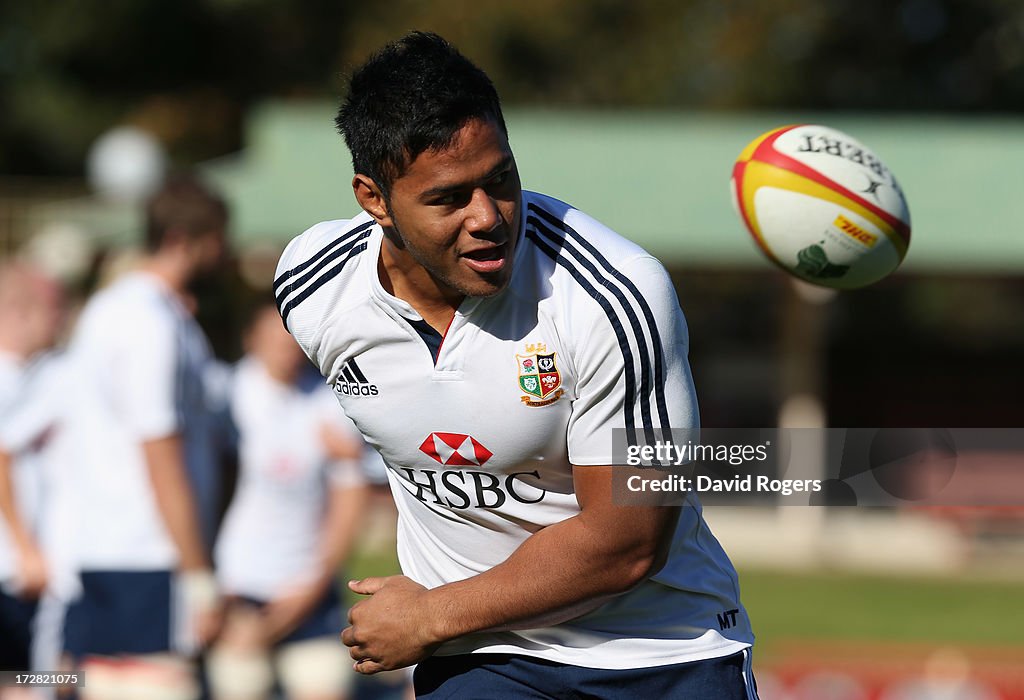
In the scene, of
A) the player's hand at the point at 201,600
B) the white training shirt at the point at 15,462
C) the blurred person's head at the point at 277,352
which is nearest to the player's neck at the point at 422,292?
the player's hand at the point at 201,600

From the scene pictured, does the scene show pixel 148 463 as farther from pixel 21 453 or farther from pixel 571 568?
pixel 571 568

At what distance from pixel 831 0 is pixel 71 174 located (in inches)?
712

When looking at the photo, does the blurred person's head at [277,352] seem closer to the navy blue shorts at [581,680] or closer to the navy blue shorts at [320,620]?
the navy blue shorts at [320,620]

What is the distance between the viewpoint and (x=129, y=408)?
244 inches

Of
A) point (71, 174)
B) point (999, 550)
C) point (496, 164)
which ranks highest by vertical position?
point (71, 174)

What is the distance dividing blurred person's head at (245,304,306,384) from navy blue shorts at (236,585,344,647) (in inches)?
45.2

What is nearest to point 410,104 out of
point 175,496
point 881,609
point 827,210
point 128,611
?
point 827,210

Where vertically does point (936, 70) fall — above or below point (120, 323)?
above

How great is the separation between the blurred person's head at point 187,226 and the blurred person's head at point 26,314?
68.5 inches

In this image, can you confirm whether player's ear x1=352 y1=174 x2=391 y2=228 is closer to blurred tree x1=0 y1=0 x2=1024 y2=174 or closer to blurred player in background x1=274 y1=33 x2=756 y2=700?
blurred player in background x1=274 y1=33 x2=756 y2=700

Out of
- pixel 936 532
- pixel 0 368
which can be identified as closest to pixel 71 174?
pixel 936 532

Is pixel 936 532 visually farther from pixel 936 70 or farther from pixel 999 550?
pixel 936 70

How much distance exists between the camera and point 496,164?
336 centimetres

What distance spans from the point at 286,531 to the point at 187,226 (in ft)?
6.17
